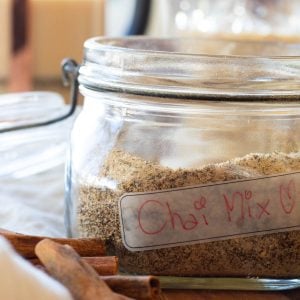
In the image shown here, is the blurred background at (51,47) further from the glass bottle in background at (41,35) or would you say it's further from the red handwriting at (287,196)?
the red handwriting at (287,196)

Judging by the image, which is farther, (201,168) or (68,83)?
(68,83)

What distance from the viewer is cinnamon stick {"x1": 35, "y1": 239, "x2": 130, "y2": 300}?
1.14 feet

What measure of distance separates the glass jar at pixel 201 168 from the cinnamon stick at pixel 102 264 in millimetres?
46

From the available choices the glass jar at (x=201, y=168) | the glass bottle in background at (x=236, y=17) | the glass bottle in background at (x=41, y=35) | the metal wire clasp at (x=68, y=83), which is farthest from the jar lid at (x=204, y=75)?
the glass bottle in background at (x=236, y=17)

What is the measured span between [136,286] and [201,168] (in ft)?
0.36

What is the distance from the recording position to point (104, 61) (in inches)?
19.5

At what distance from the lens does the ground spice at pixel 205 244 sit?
1.49 ft

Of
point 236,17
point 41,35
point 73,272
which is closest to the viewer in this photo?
point 73,272

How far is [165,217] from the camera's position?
1.48ft

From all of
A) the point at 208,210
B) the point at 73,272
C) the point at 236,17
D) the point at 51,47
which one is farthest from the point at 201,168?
the point at 236,17

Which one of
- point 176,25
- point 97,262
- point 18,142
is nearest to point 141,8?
point 176,25

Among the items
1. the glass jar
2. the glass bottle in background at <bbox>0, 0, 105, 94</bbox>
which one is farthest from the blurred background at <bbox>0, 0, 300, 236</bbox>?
the glass jar

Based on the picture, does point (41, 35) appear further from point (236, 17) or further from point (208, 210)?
point (208, 210)

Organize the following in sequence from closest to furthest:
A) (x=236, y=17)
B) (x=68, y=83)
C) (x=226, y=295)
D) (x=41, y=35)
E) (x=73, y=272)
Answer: (x=73, y=272), (x=226, y=295), (x=68, y=83), (x=41, y=35), (x=236, y=17)
